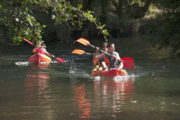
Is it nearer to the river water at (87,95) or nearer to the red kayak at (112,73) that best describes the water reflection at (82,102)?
the river water at (87,95)

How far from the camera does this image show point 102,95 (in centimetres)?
957

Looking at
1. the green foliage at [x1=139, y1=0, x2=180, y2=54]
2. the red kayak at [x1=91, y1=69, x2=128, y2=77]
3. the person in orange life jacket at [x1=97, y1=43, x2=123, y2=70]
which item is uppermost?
the green foliage at [x1=139, y1=0, x2=180, y2=54]

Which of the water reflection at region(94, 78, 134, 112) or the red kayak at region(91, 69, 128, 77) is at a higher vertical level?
the red kayak at region(91, 69, 128, 77)

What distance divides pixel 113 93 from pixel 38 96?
1.86 m

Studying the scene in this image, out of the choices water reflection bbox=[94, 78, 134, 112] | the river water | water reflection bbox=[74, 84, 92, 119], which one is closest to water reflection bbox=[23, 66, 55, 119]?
the river water

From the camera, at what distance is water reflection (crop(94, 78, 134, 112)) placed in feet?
26.8

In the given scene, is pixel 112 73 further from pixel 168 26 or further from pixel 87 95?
pixel 168 26

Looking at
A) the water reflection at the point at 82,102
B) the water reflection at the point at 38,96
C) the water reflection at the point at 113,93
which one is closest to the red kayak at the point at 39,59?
the water reflection at the point at 38,96

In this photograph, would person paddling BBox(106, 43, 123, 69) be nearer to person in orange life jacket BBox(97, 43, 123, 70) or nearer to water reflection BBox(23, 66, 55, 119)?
person in orange life jacket BBox(97, 43, 123, 70)

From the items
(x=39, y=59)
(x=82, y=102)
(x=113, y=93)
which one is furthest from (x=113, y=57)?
(x=39, y=59)

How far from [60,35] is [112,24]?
5.48m

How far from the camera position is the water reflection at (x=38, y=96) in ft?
24.6

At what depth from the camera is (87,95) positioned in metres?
9.62

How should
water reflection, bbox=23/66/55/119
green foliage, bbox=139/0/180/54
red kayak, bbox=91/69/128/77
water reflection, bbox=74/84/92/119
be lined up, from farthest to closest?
green foliage, bbox=139/0/180/54 < red kayak, bbox=91/69/128/77 < water reflection, bbox=23/66/55/119 < water reflection, bbox=74/84/92/119
